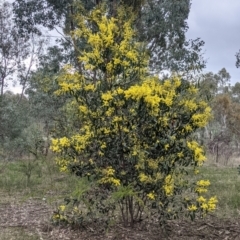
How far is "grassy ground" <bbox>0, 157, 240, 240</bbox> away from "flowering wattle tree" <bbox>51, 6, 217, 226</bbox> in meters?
0.58

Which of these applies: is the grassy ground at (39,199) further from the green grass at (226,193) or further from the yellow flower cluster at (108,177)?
the yellow flower cluster at (108,177)

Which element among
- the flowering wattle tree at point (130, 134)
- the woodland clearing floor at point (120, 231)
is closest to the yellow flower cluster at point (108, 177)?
the flowering wattle tree at point (130, 134)

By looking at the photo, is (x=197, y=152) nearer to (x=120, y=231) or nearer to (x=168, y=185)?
(x=168, y=185)

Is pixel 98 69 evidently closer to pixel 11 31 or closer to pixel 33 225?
pixel 33 225

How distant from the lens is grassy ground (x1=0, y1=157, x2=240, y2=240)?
538 cm

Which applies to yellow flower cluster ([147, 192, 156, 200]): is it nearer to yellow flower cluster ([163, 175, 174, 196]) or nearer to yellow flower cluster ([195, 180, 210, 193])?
yellow flower cluster ([163, 175, 174, 196])

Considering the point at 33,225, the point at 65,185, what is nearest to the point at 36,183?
the point at 65,185

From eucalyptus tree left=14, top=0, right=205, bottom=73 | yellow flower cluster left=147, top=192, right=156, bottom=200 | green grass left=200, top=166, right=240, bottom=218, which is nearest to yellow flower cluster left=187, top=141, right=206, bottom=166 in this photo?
yellow flower cluster left=147, top=192, right=156, bottom=200

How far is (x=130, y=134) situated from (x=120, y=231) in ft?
4.28

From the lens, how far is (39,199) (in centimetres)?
780

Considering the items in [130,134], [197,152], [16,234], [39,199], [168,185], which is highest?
[130,134]

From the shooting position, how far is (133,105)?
4582 millimetres

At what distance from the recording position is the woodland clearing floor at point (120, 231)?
16.5 feet

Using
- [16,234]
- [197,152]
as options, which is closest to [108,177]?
[197,152]
